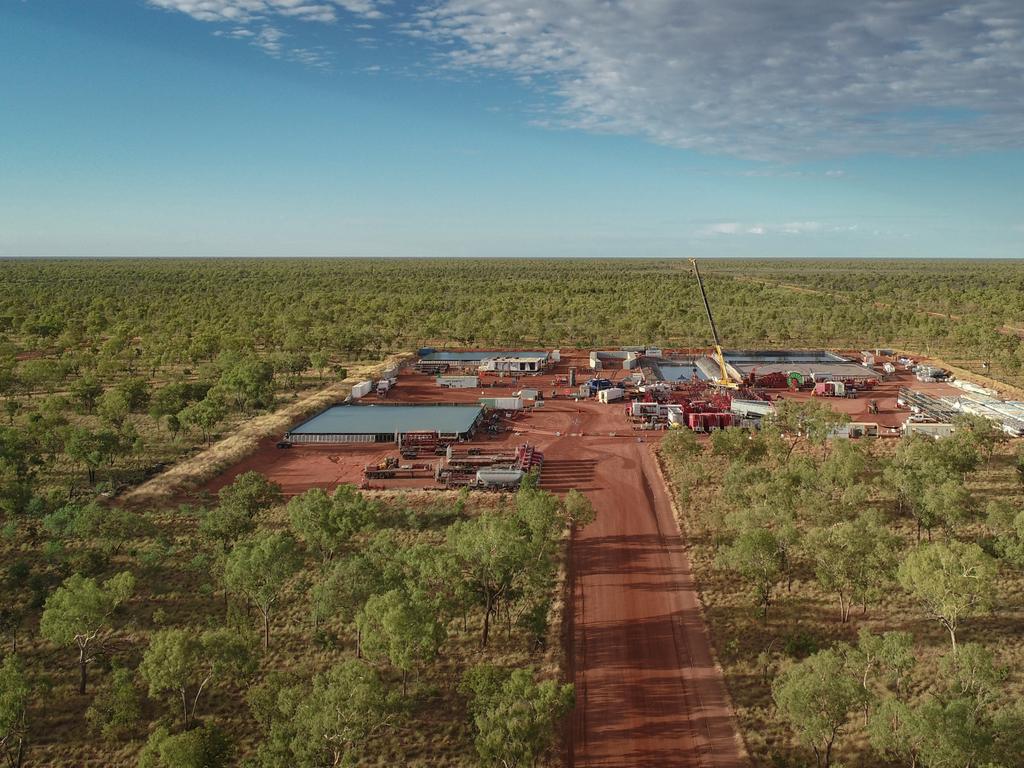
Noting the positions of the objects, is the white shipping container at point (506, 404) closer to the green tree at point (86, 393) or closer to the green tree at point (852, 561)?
the green tree at point (86, 393)

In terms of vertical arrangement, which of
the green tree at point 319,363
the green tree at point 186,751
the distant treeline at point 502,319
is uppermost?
the distant treeline at point 502,319

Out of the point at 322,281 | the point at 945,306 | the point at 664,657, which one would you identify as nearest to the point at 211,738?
the point at 664,657

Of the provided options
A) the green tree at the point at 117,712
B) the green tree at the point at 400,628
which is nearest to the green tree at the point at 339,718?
the green tree at the point at 400,628

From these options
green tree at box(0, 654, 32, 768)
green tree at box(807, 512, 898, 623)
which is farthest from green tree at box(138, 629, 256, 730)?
green tree at box(807, 512, 898, 623)

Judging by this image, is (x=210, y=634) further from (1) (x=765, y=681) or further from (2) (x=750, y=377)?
(2) (x=750, y=377)

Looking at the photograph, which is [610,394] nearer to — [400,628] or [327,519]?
[327,519]
